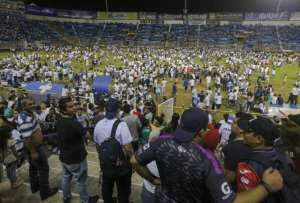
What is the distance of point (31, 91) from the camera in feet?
44.8

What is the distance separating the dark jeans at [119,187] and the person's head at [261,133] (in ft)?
6.42

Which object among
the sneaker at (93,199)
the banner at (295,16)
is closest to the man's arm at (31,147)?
the sneaker at (93,199)

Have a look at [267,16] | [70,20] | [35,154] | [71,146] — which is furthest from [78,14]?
[71,146]

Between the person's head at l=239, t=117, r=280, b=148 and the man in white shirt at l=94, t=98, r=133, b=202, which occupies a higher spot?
the person's head at l=239, t=117, r=280, b=148

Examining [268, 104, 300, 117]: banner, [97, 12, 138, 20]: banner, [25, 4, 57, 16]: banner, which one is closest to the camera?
[268, 104, 300, 117]: banner

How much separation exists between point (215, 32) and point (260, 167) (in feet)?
207

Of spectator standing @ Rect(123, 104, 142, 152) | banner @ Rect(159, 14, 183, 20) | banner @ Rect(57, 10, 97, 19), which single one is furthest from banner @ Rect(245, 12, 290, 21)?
spectator standing @ Rect(123, 104, 142, 152)

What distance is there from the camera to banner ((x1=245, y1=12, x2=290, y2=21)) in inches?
2330

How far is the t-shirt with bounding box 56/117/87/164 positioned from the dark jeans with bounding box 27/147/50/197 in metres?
0.57

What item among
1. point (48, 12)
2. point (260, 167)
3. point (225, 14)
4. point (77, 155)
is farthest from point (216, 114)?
point (48, 12)

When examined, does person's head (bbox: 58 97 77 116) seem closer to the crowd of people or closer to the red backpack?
the crowd of people

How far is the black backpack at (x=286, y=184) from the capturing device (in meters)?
2.22

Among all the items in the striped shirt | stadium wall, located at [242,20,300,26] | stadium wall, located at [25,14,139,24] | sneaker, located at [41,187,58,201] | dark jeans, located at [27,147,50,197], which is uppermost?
stadium wall, located at [25,14,139,24]

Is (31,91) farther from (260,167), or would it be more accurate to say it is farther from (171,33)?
(171,33)
